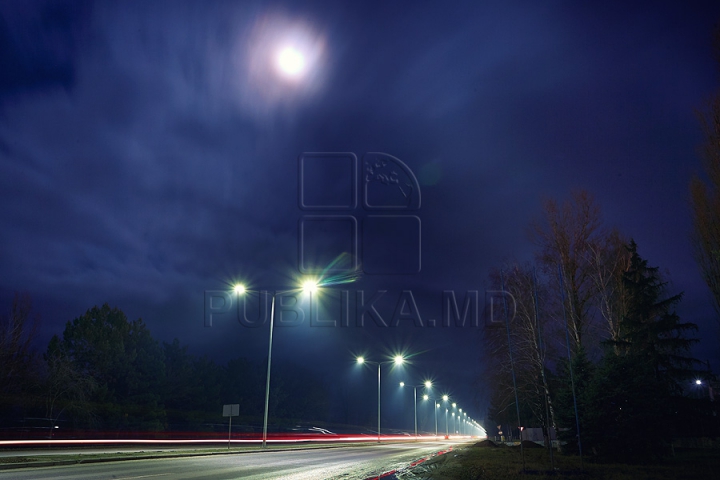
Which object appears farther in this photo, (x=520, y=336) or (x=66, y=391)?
(x=66, y=391)

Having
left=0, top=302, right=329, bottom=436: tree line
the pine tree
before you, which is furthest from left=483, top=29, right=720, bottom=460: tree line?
A: left=0, top=302, right=329, bottom=436: tree line

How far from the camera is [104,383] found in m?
51.1

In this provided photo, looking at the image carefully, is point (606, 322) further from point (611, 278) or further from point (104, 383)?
point (104, 383)

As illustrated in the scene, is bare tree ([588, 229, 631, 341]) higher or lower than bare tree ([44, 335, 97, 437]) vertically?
higher

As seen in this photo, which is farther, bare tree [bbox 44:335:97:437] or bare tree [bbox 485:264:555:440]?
bare tree [bbox 44:335:97:437]

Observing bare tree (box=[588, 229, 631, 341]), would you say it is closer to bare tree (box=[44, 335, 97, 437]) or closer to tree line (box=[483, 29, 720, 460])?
tree line (box=[483, 29, 720, 460])

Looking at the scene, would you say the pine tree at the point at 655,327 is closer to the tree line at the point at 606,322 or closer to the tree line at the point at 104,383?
the tree line at the point at 606,322

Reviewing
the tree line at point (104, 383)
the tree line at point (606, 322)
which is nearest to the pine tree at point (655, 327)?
the tree line at point (606, 322)

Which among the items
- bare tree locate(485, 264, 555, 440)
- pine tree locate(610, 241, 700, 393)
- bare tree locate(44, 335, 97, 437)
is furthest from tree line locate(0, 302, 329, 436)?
pine tree locate(610, 241, 700, 393)

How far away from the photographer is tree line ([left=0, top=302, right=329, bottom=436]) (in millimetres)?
42906

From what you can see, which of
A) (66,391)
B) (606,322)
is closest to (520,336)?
(606,322)

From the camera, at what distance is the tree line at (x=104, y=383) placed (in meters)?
42.9

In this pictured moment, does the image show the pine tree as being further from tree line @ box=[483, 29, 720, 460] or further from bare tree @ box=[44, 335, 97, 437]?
bare tree @ box=[44, 335, 97, 437]

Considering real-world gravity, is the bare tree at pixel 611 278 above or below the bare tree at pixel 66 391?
above
